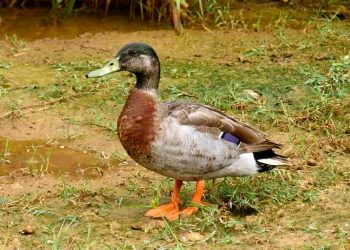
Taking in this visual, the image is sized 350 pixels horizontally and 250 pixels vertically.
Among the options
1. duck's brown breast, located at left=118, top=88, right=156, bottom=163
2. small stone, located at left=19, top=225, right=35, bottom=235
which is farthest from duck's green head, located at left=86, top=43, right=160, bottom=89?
small stone, located at left=19, top=225, right=35, bottom=235

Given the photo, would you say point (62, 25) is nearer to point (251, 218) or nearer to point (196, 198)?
point (196, 198)

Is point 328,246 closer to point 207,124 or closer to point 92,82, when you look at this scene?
point 207,124

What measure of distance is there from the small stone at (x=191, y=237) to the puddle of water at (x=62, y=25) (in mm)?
3873

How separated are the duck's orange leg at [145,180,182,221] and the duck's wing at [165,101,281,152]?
1.25 feet

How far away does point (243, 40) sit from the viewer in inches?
332

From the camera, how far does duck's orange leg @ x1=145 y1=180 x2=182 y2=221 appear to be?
17.2 feet

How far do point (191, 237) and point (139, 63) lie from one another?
108 cm

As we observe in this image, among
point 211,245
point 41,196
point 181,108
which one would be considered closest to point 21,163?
point 41,196

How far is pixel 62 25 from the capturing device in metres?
8.71

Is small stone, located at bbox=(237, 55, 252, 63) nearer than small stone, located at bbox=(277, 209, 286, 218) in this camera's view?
No

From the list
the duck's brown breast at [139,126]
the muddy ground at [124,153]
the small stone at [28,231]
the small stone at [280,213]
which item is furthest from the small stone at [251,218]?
the small stone at [28,231]

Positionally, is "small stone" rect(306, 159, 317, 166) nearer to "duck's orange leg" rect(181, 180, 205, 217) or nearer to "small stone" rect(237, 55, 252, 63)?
"duck's orange leg" rect(181, 180, 205, 217)

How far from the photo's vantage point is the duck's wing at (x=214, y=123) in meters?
5.25

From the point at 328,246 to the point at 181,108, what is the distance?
1179 millimetres
